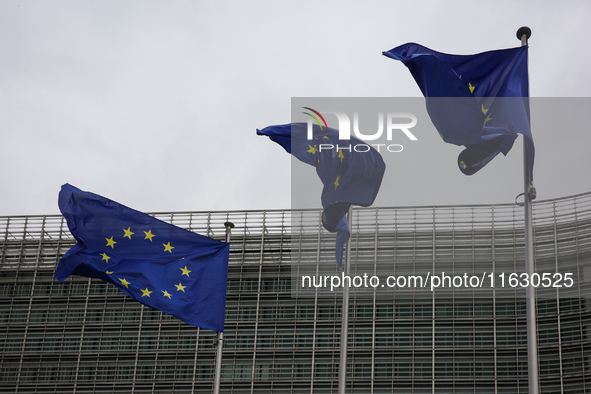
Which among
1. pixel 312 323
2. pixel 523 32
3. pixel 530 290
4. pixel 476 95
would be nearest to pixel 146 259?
pixel 476 95

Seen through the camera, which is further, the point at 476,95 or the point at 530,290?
the point at 476,95

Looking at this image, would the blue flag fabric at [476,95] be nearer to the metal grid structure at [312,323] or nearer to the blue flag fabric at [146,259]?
the blue flag fabric at [146,259]

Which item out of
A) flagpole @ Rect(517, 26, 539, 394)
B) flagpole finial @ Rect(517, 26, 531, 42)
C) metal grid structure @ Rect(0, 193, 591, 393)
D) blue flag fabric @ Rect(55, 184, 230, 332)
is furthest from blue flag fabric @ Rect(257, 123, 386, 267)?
metal grid structure @ Rect(0, 193, 591, 393)

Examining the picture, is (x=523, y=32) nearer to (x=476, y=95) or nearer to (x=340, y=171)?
(x=476, y=95)

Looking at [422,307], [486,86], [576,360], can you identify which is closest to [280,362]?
[422,307]

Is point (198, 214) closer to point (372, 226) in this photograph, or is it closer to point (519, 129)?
point (372, 226)

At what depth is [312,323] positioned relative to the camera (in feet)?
107

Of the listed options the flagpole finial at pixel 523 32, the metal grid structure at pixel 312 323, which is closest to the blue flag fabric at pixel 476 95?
the flagpole finial at pixel 523 32

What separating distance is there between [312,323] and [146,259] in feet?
45.6

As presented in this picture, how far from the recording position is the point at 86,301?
114 feet

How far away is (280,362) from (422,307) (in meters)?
6.59

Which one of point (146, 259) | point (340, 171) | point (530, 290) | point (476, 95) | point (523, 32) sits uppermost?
point (523, 32)

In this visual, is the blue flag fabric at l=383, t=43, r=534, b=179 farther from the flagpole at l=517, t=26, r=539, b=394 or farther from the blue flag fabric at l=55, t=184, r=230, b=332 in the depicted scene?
the blue flag fabric at l=55, t=184, r=230, b=332

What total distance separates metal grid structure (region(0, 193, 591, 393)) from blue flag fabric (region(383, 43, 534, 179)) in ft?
56.9
